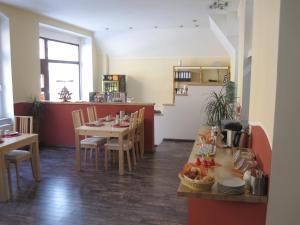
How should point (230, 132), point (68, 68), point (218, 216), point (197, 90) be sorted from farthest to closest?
point (68, 68) → point (197, 90) → point (230, 132) → point (218, 216)

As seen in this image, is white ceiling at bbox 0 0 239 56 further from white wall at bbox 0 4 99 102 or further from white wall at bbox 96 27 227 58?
white wall at bbox 0 4 99 102

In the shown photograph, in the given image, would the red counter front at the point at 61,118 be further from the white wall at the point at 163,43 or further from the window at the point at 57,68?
the white wall at the point at 163,43

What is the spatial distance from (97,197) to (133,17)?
4635 millimetres

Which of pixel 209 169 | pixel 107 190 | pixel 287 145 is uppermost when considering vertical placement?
pixel 287 145

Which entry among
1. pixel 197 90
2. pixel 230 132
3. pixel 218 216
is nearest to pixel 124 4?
pixel 197 90

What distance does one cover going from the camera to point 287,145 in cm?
183

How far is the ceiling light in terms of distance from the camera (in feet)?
18.0

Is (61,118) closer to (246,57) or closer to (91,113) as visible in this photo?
(91,113)

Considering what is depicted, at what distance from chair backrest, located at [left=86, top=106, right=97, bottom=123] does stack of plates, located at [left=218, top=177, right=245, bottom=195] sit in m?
4.12

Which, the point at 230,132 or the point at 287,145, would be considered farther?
the point at 230,132

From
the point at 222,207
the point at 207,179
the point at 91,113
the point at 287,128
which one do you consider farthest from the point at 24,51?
the point at 287,128

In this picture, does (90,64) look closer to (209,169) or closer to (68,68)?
(68,68)

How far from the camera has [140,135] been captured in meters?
5.61

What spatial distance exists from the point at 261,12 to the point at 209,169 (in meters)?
1.45
